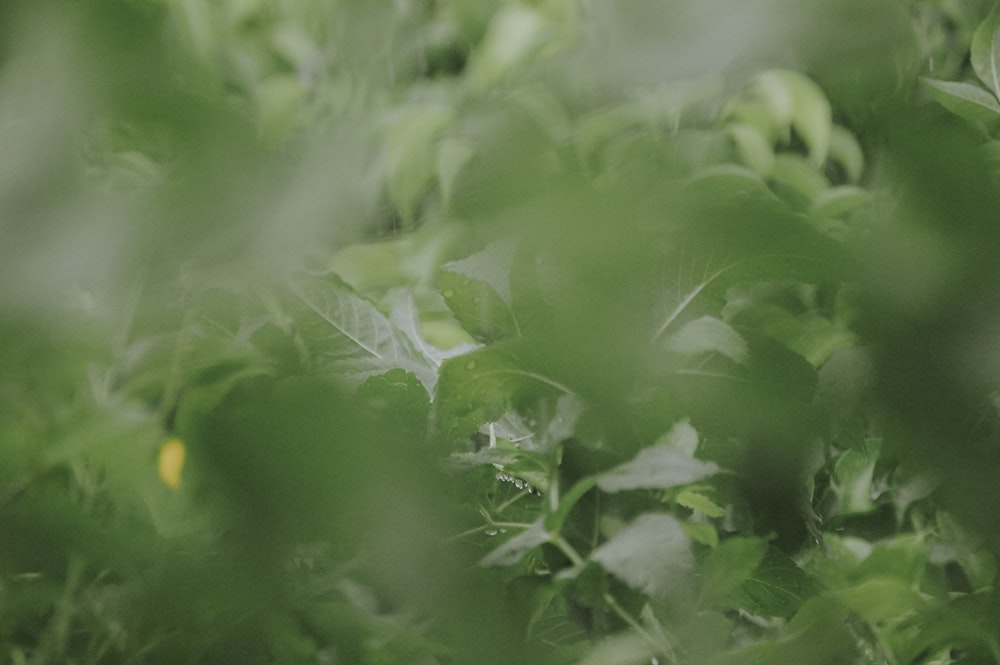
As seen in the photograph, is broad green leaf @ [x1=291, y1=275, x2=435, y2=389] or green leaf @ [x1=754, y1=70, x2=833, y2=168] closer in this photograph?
broad green leaf @ [x1=291, y1=275, x2=435, y2=389]

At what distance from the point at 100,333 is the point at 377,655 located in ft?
0.23

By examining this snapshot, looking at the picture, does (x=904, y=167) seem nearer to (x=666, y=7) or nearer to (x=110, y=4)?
(x=110, y=4)

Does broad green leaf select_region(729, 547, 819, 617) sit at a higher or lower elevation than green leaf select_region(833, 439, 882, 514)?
higher

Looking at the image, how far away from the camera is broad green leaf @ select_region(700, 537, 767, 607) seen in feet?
0.60

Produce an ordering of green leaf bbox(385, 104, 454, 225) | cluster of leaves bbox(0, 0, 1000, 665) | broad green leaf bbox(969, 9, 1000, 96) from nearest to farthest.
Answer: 1. cluster of leaves bbox(0, 0, 1000, 665)
2. broad green leaf bbox(969, 9, 1000, 96)
3. green leaf bbox(385, 104, 454, 225)

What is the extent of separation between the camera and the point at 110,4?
0.12 meters

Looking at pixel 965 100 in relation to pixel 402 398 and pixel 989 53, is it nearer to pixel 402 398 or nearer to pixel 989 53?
pixel 989 53

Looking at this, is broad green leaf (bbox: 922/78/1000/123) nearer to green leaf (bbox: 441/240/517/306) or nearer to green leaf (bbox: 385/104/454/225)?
green leaf (bbox: 441/240/517/306)

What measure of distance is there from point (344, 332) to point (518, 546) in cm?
6

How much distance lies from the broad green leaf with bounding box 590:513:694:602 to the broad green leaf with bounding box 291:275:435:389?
0.06 metres

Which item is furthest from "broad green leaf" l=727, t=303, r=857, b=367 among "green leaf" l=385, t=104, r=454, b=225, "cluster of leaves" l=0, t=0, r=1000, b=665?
"green leaf" l=385, t=104, r=454, b=225

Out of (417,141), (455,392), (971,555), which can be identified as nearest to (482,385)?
(455,392)

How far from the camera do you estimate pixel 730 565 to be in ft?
0.61

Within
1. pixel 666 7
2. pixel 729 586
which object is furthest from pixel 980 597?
pixel 666 7
